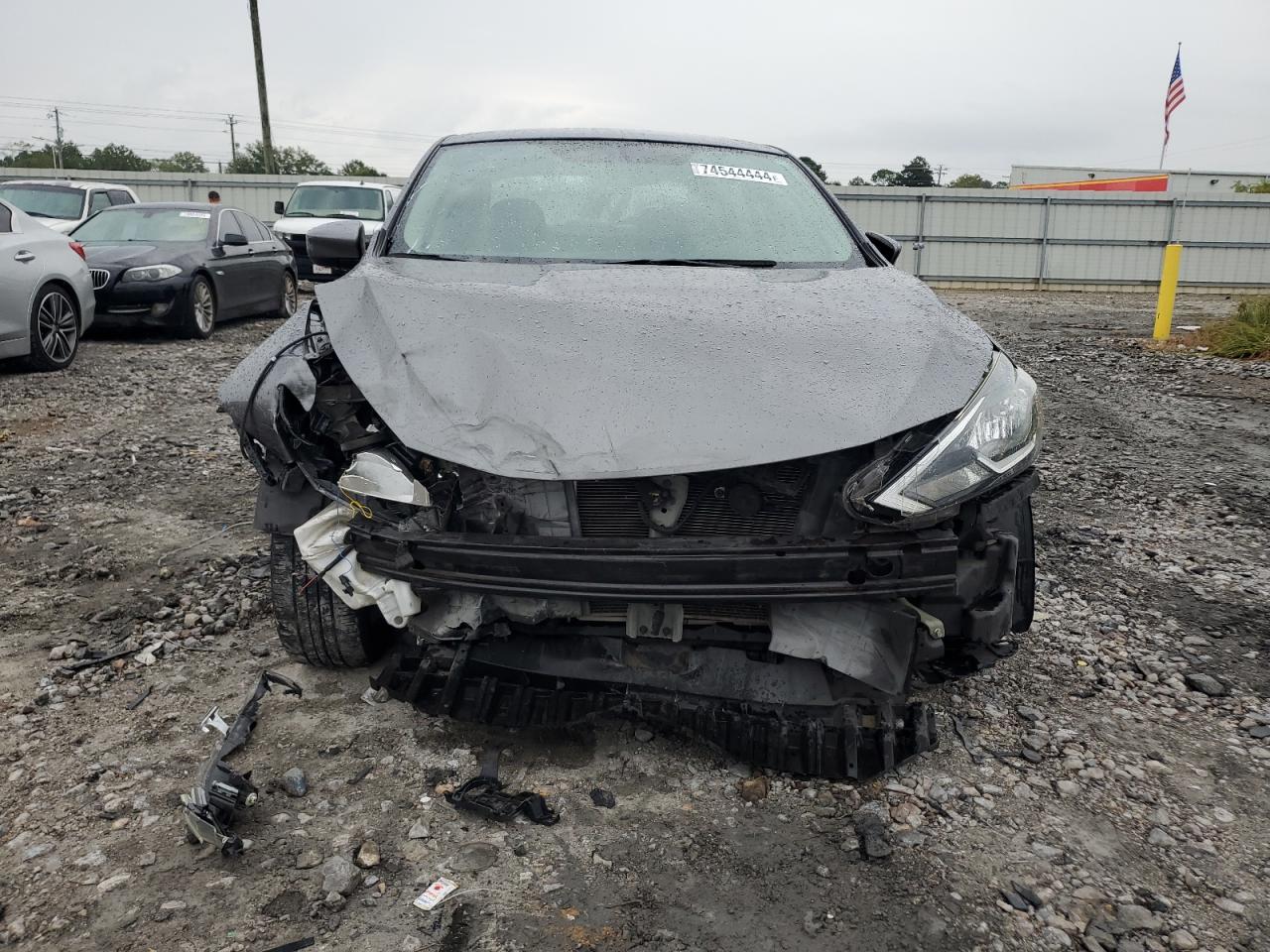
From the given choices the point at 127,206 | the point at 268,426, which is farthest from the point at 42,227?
the point at 268,426

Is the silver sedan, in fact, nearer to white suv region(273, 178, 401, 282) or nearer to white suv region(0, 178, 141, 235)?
white suv region(0, 178, 141, 235)

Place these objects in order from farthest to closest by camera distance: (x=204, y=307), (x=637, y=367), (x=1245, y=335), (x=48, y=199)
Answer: (x=48, y=199) → (x=204, y=307) → (x=1245, y=335) → (x=637, y=367)

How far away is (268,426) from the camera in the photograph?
2492mm

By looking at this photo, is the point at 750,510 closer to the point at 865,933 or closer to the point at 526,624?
the point at 526,624

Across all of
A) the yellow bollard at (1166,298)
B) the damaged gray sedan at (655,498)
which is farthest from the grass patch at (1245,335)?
the damaged gray sedan at (655,498)

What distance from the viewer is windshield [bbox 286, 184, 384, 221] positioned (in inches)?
591

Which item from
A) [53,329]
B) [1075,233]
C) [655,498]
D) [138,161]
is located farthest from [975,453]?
[138,161]

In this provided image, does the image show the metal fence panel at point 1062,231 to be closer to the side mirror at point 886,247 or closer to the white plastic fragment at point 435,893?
the side mirror at point 886,247

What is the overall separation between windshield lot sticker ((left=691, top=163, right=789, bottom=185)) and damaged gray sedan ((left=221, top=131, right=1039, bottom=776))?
3.16 ft

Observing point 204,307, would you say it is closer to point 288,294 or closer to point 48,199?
point 288,294

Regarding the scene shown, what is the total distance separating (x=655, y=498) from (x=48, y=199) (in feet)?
40.5

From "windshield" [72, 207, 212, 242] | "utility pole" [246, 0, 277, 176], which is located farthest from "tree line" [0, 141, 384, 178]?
"windshield" [72, 207, 212, 242]

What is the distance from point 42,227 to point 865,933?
863 cm

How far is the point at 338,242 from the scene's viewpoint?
141 inches
